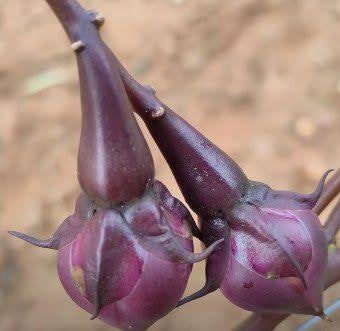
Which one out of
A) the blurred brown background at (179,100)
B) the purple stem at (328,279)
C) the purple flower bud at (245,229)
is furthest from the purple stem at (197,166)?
the blurred brown background at (179,100)

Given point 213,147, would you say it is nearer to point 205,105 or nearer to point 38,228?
point 38,228

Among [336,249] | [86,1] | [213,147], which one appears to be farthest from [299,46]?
[213,147]

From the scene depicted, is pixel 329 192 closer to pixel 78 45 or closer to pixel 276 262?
pixel 276 262

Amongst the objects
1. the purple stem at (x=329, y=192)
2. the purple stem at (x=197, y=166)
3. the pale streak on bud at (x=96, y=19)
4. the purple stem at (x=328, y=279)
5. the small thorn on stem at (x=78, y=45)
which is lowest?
the purple stem at (x=328, y=279)

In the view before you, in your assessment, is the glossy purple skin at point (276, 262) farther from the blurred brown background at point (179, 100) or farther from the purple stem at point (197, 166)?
the blurred brown background at point (179, 100)

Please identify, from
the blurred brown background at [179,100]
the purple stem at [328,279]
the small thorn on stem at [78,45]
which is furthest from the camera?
the blurred brown background at [179,100]

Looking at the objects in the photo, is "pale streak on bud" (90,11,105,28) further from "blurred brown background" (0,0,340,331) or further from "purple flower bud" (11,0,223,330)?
"blurred brown background" (0,0,340,331)

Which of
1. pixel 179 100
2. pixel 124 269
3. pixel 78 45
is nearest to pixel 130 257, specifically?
pixel 124 269
